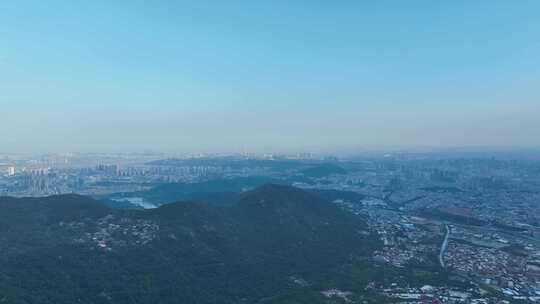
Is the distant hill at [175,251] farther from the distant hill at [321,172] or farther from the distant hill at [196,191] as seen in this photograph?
the distant hill at [321,172]

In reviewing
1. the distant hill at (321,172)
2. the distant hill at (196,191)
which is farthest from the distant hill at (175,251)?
the distant hill at (321,172)

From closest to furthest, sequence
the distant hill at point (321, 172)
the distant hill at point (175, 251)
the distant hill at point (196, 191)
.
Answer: the distant hill at point (175, 251) < the distant hill at point (196, 191) < the distant hill at point (321, 172)

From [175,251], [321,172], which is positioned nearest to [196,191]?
[321,172]

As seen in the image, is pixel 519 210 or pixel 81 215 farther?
pixel 519 210

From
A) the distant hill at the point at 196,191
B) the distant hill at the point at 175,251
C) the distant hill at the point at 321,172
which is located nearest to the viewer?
the distant hill at the point at 175,251

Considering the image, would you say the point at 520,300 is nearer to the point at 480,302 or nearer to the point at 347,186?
the point at 480,302

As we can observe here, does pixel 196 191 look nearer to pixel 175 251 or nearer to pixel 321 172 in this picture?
pixel 321 172

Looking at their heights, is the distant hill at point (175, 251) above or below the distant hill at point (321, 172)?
below

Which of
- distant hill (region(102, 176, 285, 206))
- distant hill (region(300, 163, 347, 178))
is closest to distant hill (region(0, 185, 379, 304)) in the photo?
distant hill (region(102, 176, 285, 206))

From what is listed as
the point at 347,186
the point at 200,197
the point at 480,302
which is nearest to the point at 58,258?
the point at 480,302
